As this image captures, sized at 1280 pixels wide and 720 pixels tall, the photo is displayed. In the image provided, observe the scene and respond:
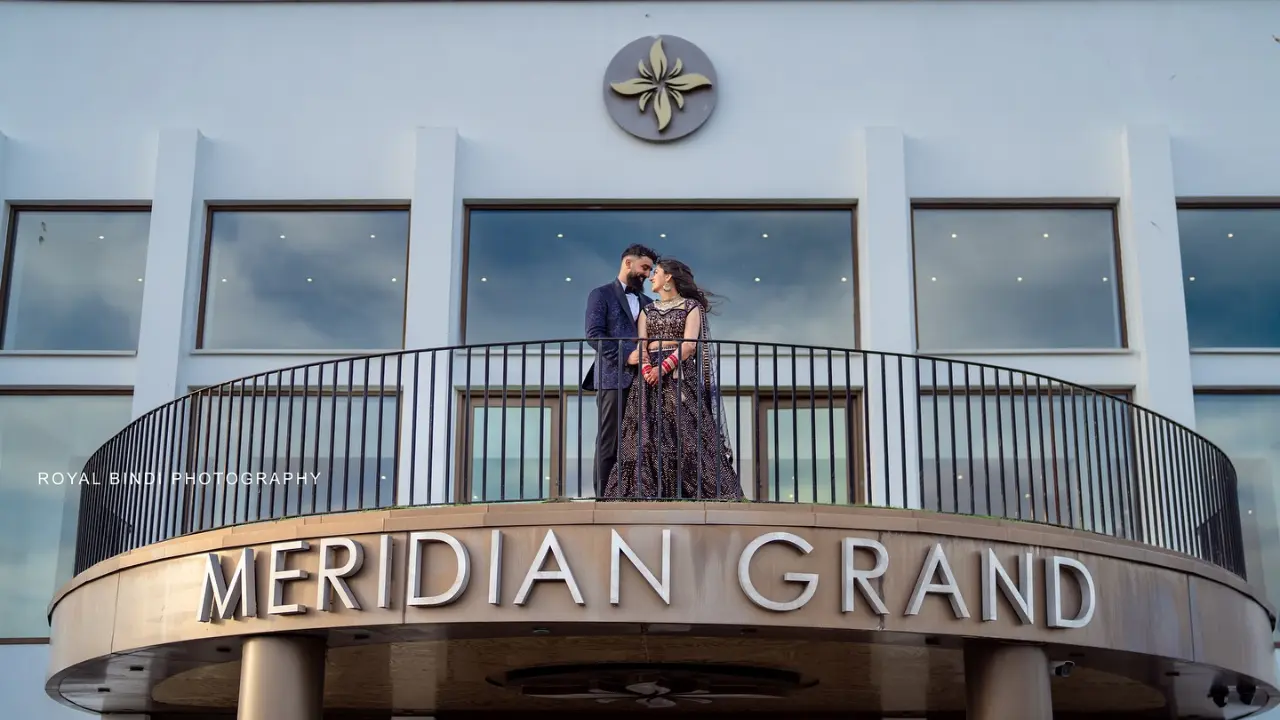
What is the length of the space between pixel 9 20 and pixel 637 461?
36.8 feet

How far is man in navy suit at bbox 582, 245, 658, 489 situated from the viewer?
11.5m

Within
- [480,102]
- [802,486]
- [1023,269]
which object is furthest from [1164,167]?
[480,102]

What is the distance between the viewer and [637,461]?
11.2 metres

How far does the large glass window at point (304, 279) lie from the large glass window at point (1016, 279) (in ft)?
20.3

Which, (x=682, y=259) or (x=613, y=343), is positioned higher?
(x=682, y=259)

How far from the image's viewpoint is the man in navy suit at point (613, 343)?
37.8 feet

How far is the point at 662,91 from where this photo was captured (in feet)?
56.3

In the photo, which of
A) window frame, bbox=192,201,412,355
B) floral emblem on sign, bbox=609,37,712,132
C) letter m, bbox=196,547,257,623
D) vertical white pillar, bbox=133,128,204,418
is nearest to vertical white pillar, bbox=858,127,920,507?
floral emblem on sign, bbox=609,37,712,132

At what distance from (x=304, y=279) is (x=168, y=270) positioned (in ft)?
5.00

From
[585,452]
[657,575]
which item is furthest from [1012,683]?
[585,452]

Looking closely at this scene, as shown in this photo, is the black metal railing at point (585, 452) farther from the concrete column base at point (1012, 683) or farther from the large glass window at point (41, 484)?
the concrete column base at point (1012, 683)

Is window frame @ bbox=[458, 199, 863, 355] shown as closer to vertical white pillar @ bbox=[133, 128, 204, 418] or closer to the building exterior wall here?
the building exterior wall

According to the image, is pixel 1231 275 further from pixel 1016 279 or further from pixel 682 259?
pixel 682 259

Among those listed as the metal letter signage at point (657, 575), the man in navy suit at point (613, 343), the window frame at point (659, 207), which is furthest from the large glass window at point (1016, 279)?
the metal letter signage at point (657, 575)
